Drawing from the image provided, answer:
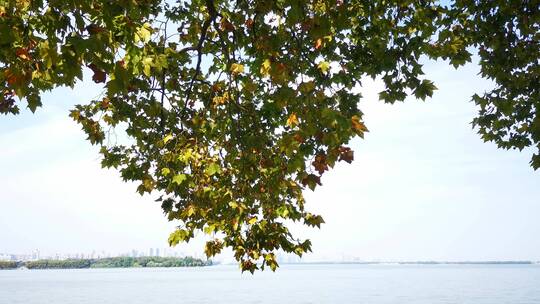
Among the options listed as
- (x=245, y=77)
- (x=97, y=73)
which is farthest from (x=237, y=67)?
(x=97, y=73)

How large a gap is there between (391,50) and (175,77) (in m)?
4.64

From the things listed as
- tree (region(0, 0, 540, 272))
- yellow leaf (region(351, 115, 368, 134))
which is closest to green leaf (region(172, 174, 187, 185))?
tree (region(0, 0, 540, 272))

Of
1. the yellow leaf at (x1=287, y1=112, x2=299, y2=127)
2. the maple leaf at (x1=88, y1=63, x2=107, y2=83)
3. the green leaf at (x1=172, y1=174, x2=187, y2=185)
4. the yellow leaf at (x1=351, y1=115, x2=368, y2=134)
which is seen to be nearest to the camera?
the maple leaf at (x1=88, y1=63, x2=107, y2=83)

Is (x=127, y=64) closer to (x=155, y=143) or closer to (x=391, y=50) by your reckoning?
(x=155, y=143)

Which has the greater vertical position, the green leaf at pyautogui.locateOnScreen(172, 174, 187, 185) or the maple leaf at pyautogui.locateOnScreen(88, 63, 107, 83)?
the maple leaf at pyautogui.locateOnScreen(88, 63, 107, 83)

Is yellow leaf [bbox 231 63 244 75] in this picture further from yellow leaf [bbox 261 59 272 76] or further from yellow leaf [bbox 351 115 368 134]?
yellow leaf [bbox 351 115 368 134]

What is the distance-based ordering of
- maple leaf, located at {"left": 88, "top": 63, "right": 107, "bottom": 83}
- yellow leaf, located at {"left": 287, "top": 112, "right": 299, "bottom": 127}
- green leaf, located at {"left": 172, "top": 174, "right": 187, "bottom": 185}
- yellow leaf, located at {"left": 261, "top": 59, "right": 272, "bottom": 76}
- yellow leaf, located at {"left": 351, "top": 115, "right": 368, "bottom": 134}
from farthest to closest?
green leaf, located at {"left": 172, "top": 174, "right": 187, "bottom": 185} → yellow leaf, located at {"left": 261, "top": 59, "right": 272, "bottom": 76} → yellow leaf, located at {"left": 287, "top": 112, "right": 299, "bottom": 127} → yellow leaf, located at {"left": 351, "top": 115, "right": 368, "bottom": 134} → maple leaf, located at {"left": 88, "top": 63, "right": 107, "bottom": 83}

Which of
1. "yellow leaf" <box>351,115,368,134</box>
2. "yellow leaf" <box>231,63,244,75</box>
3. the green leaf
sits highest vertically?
"yellow leaf" <box>231,63,244,75</box>

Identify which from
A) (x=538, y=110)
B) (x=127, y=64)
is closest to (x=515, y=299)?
(x=538, y=110)

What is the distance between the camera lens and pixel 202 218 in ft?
31.2

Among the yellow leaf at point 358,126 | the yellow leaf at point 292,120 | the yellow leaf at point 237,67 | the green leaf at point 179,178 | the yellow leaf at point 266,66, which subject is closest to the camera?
the yellow leaf at point 358,126

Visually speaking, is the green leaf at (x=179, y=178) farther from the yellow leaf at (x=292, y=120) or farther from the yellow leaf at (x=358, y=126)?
the yellow leaf at (x=358, y=126)

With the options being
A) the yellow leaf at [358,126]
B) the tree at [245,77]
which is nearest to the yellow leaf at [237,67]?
the tree at [245,77]

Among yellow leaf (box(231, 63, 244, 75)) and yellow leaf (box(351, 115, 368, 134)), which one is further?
yellow leaf (box(231, 63, 244, 75))
